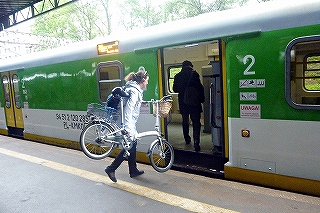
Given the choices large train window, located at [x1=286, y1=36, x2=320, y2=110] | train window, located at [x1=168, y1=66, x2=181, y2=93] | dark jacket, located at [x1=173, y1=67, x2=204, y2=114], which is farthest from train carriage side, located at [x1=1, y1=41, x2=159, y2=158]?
train window, located at [x1=168, y1=66, x2=181, y2=93]

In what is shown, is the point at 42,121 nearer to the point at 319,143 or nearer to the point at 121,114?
the point at 121,114

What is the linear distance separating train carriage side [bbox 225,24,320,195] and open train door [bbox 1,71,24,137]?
6.91m

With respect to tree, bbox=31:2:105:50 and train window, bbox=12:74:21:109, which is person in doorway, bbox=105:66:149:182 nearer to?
train window, bbox=12:74:21:109

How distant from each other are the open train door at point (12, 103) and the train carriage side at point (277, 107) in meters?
6.91

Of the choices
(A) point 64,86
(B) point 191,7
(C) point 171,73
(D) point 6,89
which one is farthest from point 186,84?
(B) point 191,7

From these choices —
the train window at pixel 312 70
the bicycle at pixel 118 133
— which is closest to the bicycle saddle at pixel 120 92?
the bicycle at pixel 118 133

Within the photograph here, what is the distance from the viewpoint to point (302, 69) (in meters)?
3.32

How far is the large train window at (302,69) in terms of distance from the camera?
10.3 feet

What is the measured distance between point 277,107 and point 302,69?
1.90 feet

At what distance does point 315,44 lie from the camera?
10.2ft

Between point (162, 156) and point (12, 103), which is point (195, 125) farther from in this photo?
point (12, 103)

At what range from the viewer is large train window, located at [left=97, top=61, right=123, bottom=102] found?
5027mm

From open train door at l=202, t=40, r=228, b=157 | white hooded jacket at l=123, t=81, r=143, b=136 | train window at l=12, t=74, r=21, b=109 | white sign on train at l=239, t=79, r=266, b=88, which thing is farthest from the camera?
train window at l=12, t=74, r=21, b=109

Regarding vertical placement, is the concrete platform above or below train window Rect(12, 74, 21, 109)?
below
